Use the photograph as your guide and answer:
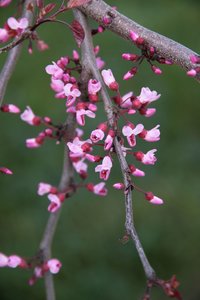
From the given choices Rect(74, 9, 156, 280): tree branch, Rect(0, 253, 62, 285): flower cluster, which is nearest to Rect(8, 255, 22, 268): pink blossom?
Rect(0, 253, 62, 285): flower cluster

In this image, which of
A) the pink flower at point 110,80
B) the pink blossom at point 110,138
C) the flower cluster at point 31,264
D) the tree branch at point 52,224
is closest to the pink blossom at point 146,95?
the pink flower at point 110,80

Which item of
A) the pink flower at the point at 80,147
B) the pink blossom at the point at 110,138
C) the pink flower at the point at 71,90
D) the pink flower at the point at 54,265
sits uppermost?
the pink flower at the point at 71,90

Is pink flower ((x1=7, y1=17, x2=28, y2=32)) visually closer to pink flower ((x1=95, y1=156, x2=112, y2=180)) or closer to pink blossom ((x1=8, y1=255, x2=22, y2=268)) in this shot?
pink flower ((x1=95, y1=156, x2=112, y2=180))

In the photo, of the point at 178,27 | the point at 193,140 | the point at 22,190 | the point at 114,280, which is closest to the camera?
the point at 114,280

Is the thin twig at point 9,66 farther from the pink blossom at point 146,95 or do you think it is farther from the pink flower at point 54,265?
the pink flower at point 54,265

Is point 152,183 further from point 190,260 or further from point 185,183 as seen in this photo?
point 190,260

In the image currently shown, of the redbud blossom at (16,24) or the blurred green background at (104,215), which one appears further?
the blurred green background at (104,215)

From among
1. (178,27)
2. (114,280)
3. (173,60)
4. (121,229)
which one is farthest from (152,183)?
(173,60)
